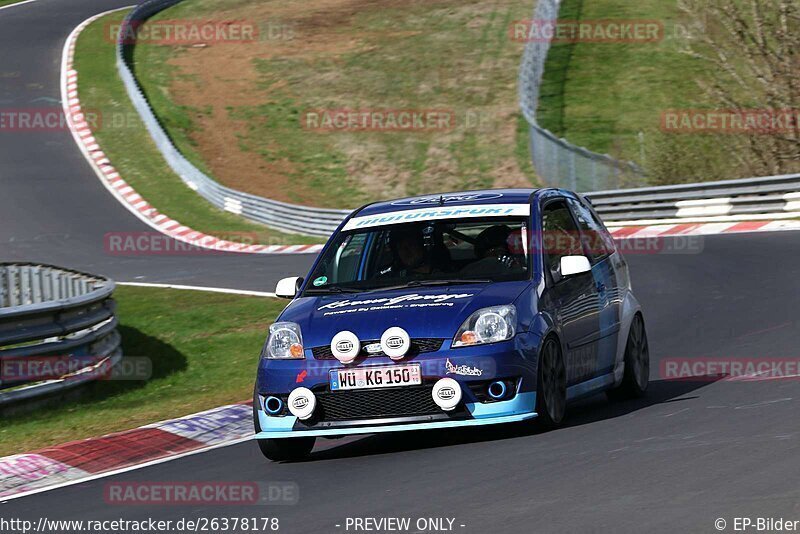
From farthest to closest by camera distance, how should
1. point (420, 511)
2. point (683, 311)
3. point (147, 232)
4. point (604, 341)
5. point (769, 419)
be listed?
point (147, 232)
point (683, 311)
point (604, 341)
point (769, 419)
point (420, 511)

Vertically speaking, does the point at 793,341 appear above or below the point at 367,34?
above

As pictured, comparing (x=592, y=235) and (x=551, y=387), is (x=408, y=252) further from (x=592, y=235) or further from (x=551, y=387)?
(x=592, y=235)

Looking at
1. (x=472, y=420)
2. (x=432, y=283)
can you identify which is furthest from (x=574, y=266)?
(x=472, y=420)

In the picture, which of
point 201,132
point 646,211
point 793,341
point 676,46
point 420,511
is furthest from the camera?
point 676,46

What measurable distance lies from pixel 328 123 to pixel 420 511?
34.7 m

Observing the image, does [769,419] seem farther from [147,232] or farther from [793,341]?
[147,232]

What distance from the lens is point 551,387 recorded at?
8266mm

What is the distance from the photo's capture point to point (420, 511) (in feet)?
20.6

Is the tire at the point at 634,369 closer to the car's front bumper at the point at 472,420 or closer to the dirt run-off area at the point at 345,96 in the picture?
the car's front bumper at the point at 472,420

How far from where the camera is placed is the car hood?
795 cm

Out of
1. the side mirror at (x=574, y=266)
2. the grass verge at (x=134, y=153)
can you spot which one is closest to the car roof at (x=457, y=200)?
the side mirror at (x=574, y=266)

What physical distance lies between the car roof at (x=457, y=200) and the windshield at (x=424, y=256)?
0.21 metres

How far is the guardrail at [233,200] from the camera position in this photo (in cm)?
2831

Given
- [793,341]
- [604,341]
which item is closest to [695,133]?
[793,341]
